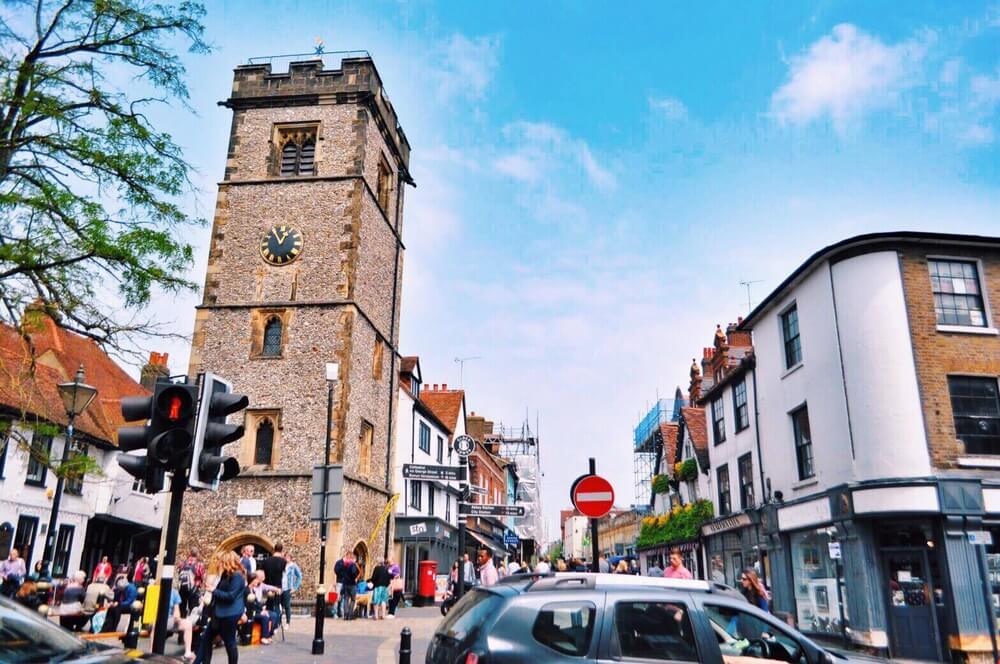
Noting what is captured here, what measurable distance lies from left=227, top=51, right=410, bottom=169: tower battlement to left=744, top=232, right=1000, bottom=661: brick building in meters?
18.1

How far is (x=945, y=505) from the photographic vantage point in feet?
47.9

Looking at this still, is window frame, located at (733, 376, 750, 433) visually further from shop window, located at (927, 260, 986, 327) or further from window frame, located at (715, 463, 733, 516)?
shop window, located at (927, 260, 986, 327)

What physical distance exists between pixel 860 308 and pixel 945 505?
453 cm

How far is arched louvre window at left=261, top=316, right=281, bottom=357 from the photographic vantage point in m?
24.9

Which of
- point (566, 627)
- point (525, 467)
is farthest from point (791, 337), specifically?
point (525, 467)

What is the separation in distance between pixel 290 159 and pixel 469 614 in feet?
80.5

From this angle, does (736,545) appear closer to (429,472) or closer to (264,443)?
(429,472)

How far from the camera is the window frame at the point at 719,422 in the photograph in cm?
2595

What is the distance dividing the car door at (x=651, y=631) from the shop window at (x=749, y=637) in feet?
0.79

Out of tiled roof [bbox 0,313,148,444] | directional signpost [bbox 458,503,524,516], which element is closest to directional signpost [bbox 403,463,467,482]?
directional signpost [bbox 458,503,524,516]

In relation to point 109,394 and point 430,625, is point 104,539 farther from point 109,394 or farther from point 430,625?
point 430,625

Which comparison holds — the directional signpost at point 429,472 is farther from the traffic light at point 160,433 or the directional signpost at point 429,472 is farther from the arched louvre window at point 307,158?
the arched louvre window at point 307,158

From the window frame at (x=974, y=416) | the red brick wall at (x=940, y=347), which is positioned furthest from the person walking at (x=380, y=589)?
the window frame at (x=974, y=416)

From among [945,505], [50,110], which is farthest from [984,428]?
[50,110]
